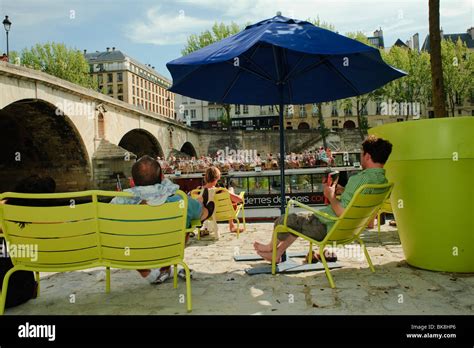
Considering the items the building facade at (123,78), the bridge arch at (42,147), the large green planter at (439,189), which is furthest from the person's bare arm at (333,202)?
the building facade at (123,78)

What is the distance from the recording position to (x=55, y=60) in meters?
44.5

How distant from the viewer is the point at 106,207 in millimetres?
2791

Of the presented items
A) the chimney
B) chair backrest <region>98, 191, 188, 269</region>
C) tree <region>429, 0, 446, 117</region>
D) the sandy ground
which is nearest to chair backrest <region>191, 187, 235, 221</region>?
the sandy ground

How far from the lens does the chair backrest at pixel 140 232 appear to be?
2.81 metres

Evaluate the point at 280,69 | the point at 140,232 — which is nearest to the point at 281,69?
the point at 280,69

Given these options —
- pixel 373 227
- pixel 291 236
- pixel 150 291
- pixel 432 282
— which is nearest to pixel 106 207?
pixel 150 291

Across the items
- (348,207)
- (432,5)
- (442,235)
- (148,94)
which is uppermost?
(148,94)

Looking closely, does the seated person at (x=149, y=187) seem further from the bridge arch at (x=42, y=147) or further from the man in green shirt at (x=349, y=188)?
the bridge arch at (x=42, y=147)

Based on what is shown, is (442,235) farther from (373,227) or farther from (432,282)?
(373,227)

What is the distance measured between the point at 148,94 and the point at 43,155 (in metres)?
54.7

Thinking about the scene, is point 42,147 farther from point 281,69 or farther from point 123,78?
point 123,78

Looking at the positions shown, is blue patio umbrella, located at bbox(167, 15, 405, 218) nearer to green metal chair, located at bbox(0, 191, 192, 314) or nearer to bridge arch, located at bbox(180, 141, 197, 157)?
green metal chair, located at bbox(0, 191, 192, 314)

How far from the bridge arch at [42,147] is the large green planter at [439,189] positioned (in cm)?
1885

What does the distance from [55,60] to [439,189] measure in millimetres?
47584
